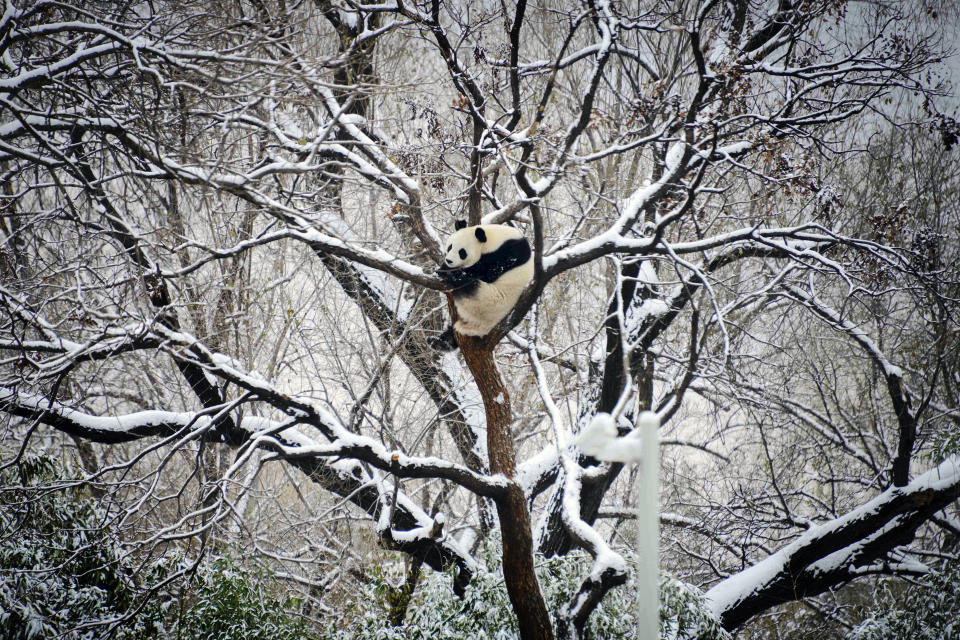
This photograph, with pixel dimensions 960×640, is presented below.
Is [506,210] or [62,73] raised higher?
[506,210]

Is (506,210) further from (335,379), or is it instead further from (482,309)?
(335,379)

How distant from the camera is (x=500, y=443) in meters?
4.82

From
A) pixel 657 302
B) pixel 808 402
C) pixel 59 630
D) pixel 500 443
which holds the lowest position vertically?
pixel 59 630

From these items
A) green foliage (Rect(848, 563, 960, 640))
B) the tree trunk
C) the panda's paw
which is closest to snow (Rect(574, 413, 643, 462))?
the tree trunk

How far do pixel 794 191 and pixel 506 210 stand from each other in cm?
289

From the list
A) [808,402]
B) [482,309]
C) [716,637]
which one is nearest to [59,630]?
[482,309]

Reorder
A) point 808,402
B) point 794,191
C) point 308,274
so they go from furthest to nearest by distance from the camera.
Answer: point 808,402, point 308,274, point 794,191

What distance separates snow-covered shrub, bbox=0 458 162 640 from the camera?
435 cm

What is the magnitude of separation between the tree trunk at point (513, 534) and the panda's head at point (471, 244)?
1.71ft

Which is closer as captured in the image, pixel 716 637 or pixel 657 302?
pixel 716 637

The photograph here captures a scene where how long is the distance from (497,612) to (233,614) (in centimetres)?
181

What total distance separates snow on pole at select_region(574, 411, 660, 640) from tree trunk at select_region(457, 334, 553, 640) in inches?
97.3

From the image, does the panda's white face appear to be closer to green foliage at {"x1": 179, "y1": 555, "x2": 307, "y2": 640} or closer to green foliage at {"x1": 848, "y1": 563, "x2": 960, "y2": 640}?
green foliage at {"x1": 179, "y1": 555, "x2": 307, "y2": 640}

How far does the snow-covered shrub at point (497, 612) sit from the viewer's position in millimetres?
4613
